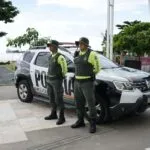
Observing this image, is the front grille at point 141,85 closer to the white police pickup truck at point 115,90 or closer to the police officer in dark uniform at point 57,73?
the white police pickup truck at point 115,90

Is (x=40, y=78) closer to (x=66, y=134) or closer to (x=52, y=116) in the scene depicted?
(x=52, y=116)

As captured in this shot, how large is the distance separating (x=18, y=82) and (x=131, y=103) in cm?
449

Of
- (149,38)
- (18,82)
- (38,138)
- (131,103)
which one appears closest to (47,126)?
(38,138)

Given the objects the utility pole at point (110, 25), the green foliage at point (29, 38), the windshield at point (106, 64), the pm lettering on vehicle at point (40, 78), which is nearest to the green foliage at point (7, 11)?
the green foliage at point (29, 38)

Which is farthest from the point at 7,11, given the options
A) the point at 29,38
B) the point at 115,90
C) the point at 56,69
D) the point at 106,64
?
the point at 115,90

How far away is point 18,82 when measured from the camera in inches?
447

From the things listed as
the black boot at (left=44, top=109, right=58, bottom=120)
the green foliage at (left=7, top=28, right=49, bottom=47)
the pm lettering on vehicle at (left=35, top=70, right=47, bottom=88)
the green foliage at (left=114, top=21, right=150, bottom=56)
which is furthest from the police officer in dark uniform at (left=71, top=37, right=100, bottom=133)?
the green foliage at (left=7, top=28, right=49, bottom=47)

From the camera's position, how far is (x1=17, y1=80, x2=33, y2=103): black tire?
35.8ft

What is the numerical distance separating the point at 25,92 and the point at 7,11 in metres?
24.7

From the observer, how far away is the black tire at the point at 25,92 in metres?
10.9

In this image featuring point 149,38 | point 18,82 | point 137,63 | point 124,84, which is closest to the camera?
point 124,84

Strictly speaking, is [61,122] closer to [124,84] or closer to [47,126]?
[47,126]

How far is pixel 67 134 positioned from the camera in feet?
25.2

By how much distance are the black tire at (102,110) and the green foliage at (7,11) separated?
89.6 ft
